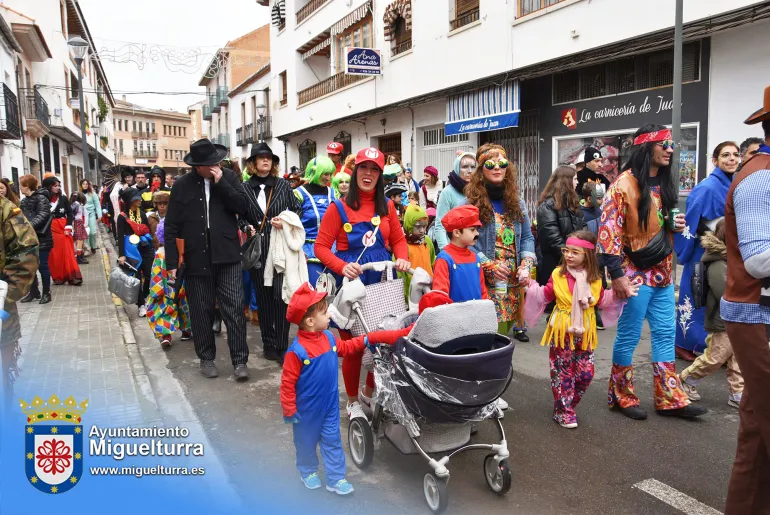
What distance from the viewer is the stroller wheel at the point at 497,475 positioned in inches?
131

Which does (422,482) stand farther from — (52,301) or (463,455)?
(52,301)

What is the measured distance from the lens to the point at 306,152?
1160 inches

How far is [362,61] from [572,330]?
1633cm

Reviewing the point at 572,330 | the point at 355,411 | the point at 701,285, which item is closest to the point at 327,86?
the point at 701,285

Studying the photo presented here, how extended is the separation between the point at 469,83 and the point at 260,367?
10871 millimetres

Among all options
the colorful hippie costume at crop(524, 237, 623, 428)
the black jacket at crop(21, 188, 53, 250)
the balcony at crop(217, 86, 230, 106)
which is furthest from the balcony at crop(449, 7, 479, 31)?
the balcony at crop(217, 86, 230, 106)


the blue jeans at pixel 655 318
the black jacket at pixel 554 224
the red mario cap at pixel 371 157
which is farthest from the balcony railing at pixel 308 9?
the blue jeans at pixel 655 318

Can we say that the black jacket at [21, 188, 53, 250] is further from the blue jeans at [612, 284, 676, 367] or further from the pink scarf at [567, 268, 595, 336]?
the blue jeans at [612, 284, 676, 367]

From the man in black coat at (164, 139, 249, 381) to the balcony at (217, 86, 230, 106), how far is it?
4055cm

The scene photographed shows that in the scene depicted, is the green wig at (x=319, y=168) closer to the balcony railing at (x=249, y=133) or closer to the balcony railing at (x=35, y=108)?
the balcony railing at (x=35, y=108)

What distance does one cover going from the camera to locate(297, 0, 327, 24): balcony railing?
24627mm

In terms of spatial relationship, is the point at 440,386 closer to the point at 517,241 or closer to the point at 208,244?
the point at 517,241

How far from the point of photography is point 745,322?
103 inches

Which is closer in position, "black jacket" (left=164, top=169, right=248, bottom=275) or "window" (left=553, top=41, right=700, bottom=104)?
"black jacket" (left=164, top=169, right=248, bottom=275)
